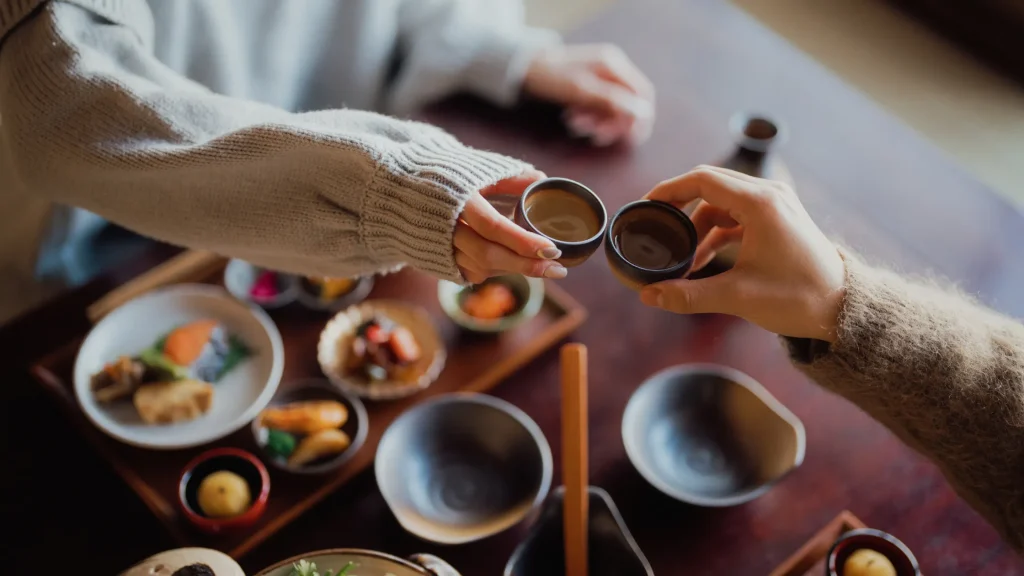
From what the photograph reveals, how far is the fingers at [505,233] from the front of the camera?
37.5 inches

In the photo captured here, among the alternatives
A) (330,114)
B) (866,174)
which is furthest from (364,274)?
(866,174)

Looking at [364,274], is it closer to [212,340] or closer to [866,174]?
[212,340]

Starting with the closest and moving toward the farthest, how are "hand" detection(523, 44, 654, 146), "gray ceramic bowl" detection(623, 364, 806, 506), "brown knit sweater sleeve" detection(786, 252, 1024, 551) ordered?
"brown knit sweater sleeve" detection(786, 252, 1024, 551) → "gray ceramic bowl" detection(623, 364, 806, 506) → "hand" detection(523, 44, 654, 146)

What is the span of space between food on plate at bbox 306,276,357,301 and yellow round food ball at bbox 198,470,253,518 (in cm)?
36

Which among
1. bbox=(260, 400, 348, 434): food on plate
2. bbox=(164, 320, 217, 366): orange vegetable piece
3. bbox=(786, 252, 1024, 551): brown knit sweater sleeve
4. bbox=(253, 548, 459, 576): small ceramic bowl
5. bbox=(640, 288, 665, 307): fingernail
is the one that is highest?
bbox=(640, 288, 665, 307): fingernail

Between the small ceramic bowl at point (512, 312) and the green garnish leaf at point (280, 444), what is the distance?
1.10ft

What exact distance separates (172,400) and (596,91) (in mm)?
938

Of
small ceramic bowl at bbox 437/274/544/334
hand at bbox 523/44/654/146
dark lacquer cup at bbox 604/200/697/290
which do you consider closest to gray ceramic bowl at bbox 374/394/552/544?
small ceramic bowl at bbox 437/274/544/334

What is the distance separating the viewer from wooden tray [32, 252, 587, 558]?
1.23 metres

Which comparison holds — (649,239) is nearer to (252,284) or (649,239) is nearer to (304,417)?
(304,417)

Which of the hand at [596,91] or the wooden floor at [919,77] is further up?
the hand at [596,91]

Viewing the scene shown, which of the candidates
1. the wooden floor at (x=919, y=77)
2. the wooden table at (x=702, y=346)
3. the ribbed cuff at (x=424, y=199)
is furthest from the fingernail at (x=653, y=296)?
the wooden floor at (x=919, y=77)

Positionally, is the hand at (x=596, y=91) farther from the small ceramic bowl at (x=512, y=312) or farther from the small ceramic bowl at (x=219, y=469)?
the small ceramic bowl at (x=219, y=469)

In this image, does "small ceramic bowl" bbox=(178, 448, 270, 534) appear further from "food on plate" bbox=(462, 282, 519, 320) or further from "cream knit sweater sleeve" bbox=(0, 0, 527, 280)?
"food on plate" bbox=(462, 282, 519, 320)
